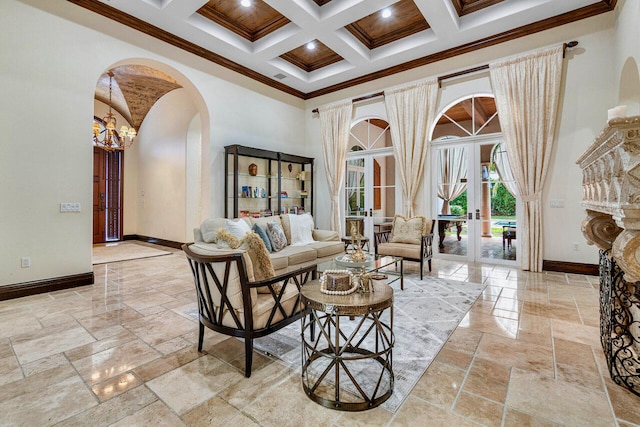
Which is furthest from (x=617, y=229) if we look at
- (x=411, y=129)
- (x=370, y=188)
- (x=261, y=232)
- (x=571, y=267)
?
(x=370, y=188)

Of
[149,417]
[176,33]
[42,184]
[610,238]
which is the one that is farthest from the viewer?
[176,33]

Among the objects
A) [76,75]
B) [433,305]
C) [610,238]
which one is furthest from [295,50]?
[610,238]

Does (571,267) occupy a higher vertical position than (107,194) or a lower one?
lower

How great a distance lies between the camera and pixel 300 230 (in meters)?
4.97

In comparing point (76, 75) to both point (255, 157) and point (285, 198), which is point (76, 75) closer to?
point (255, 157)

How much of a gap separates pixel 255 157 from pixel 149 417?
5116 millimetres

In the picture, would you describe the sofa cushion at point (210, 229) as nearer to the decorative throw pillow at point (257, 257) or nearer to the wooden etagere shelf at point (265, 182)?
the wooden etagere shelf at point (265, 182)

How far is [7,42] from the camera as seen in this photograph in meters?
3.58

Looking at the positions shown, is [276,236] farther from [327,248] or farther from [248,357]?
[248,357]

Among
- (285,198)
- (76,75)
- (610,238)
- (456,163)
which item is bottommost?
(610,238)

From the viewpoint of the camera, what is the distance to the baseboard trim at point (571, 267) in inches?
178

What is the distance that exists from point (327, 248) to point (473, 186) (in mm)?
3025

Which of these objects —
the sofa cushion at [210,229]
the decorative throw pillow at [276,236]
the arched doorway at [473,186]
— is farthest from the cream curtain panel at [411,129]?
the sofa cushion at [210,229]

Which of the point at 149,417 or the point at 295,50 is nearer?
the point at 149,417
